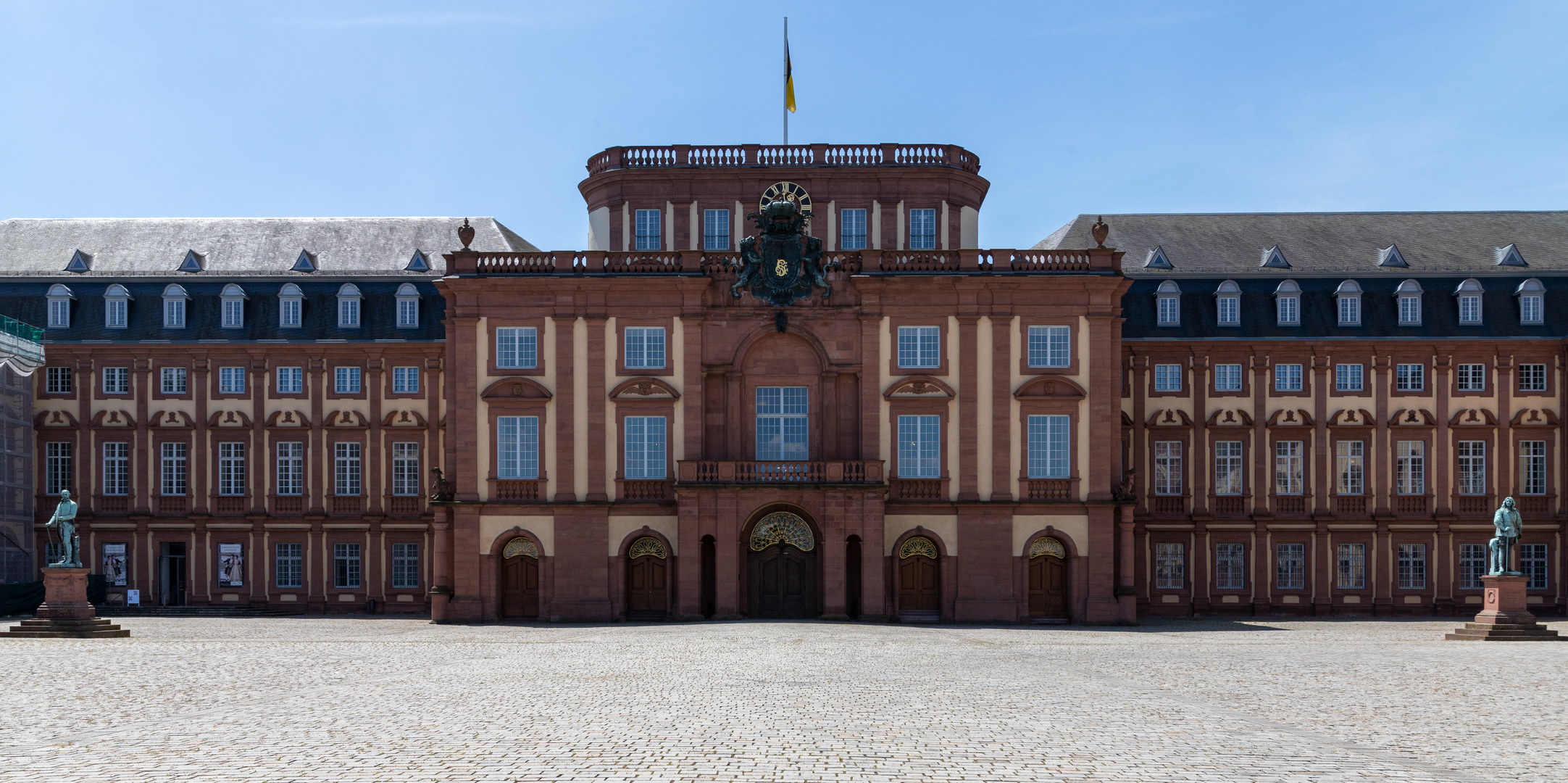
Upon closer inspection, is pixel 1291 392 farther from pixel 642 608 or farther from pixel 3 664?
pixel 3 664

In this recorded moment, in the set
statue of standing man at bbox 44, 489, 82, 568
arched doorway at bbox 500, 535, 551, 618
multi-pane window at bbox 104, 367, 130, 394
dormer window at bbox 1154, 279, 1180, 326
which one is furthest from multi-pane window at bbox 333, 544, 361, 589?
dormer window at bbox 1154, 279, 1180, 326

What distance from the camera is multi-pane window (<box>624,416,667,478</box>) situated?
4997 centimetres

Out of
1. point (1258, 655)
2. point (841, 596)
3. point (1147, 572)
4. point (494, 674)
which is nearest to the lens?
point (494, 674)

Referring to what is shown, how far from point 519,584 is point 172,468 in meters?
16.5

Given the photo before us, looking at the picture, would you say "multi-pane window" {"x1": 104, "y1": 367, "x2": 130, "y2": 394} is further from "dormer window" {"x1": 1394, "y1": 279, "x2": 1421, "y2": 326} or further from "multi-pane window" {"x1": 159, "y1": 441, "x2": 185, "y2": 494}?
"dormer window" {"x1": 1394, "y1": 279, "x2": 1421, "y2": 326}

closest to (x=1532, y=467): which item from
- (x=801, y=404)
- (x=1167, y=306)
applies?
(x=1167, y=306)

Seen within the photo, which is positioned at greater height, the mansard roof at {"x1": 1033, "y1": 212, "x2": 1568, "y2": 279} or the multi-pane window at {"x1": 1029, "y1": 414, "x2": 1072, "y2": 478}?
the mansard roof at {"x1": 1033, "y1": 212, "x2": 1568, "y2": 279}

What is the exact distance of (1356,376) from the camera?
183 feet

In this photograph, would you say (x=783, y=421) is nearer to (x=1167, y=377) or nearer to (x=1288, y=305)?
(x=1167, y=377)

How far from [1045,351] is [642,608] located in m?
16.3

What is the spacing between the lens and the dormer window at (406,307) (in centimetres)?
5762

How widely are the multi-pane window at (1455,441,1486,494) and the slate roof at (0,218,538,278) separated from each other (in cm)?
3882

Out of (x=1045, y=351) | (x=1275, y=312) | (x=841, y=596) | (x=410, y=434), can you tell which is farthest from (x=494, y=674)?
(x=1275, y=312)

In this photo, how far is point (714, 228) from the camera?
54.5 meters
